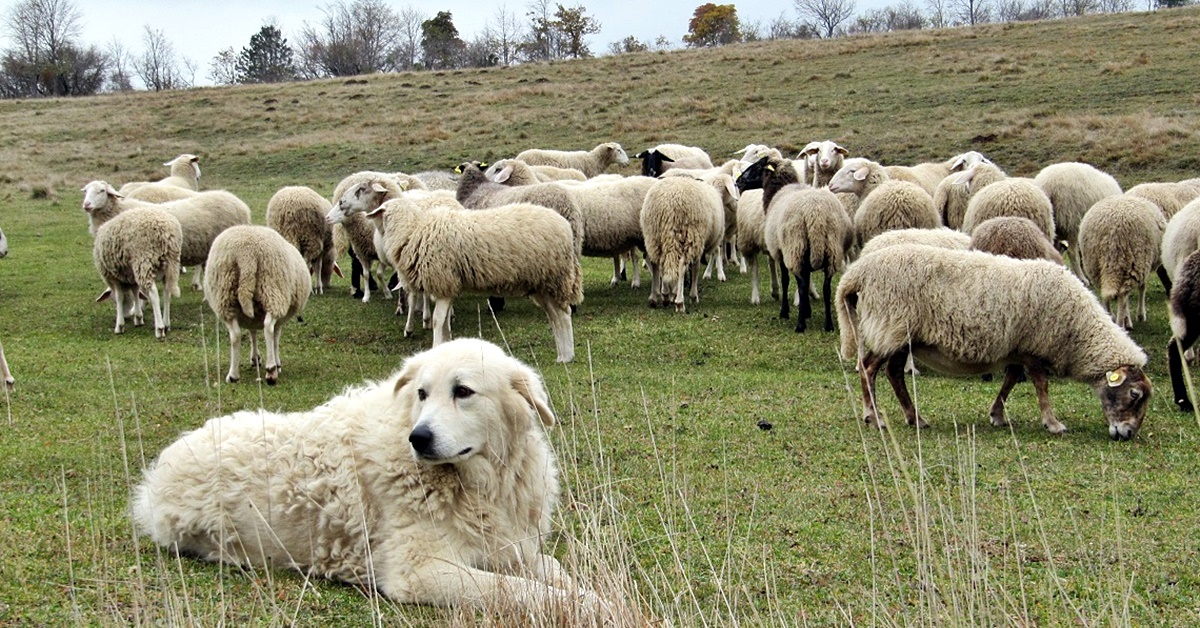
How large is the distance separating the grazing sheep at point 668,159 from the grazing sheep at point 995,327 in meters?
13.8

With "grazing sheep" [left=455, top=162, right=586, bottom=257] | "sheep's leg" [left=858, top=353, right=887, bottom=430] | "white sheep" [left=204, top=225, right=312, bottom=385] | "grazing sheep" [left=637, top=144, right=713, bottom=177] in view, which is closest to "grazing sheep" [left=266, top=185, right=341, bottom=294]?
"grazing sheep" [left=455, top=162, right=586, bottom=257]

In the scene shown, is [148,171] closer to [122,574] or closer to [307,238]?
[307,238]

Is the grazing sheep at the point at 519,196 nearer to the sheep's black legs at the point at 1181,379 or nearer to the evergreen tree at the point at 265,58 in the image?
the sheep's black legs at the point at 1181,379

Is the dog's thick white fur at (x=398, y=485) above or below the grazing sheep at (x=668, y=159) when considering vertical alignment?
below

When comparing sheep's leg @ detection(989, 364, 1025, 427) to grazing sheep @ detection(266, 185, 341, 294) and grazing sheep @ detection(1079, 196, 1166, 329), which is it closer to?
grazing sheep @ detection(1079, 196, 1166, 329)

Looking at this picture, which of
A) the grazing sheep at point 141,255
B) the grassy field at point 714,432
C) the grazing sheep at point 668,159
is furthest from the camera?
the grazing sheep at point 668,159

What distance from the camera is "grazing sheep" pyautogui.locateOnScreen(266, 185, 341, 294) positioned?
636 inches

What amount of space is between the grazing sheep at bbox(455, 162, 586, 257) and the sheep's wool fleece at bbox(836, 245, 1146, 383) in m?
6.26

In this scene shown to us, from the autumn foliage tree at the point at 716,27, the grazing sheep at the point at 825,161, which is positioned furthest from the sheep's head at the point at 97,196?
the autumn foliage tree at the point at 716,27

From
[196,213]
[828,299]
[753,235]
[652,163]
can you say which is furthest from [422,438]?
[652,163]

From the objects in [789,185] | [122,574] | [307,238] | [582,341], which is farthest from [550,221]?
[122,574]

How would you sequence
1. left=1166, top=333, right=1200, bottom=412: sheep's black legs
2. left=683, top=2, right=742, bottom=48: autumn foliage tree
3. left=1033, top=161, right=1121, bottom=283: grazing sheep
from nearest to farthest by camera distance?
1. left=1166, top=333, right=1200, bottom=412: sheep's black legs
2. left=1033, top=161, right=1121, bottom=283: grazing sheep
3. left=683, top=2, right=742, bottom=48: autumn foliage tree

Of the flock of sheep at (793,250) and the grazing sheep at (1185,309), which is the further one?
the grazing sheep at (1185,309)

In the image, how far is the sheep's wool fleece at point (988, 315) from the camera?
8.27 m
